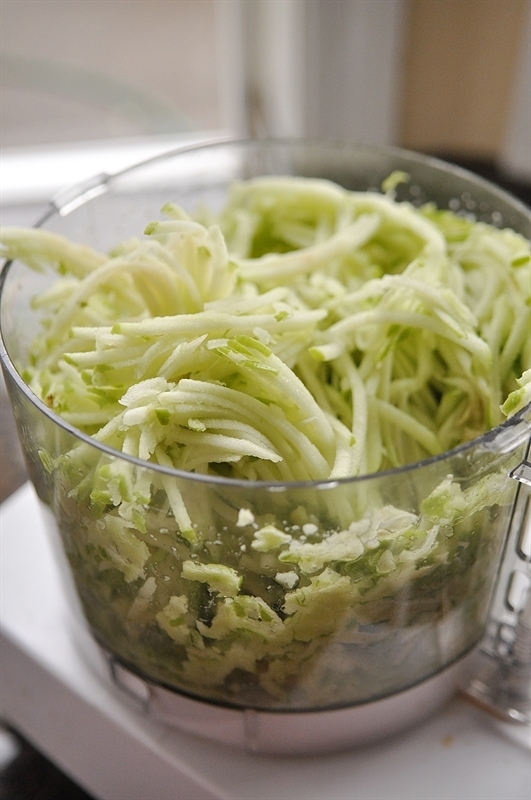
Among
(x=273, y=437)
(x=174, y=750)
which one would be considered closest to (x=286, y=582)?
(x=273, y=437)

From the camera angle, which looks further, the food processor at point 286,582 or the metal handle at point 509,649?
the metal handle at point 509,649

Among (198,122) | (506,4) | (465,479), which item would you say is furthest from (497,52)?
(465,479)

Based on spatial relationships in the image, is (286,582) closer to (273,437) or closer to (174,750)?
(273,437)

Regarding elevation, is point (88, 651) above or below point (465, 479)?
below

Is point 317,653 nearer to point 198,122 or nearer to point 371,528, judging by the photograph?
point 371,528

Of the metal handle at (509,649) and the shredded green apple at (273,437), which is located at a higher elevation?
the shredded green apple at (273,437)

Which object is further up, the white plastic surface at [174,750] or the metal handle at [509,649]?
the metal handle at [509,649]

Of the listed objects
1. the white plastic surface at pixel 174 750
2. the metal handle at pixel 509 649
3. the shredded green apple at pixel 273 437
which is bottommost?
the white plastic surface at pixel 174 750
